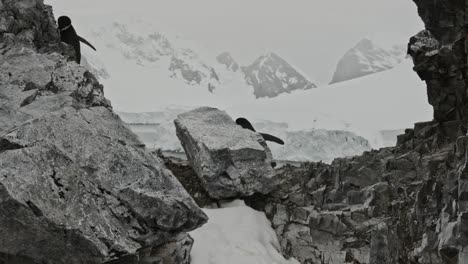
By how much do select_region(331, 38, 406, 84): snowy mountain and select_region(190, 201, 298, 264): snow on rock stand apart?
146214mm

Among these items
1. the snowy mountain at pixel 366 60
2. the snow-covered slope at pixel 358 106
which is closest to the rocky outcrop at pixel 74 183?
the snow-covered slope at pixel 358 106

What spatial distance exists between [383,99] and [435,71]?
189ft

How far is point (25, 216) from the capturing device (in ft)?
23.0

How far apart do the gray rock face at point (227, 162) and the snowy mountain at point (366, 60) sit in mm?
145319

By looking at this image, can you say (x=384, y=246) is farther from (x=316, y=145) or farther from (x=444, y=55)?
(x=316, y=145)

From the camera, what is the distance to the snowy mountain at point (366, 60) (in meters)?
158

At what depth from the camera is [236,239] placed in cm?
1094

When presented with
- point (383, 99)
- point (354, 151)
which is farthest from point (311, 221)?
point (383, 99)

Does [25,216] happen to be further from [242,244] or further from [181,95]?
[181,95]

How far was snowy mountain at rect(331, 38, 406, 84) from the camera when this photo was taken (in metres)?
158

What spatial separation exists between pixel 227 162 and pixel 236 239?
202 cm

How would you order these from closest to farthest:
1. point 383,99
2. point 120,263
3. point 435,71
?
point 120,263
point 435,71
point 383,99

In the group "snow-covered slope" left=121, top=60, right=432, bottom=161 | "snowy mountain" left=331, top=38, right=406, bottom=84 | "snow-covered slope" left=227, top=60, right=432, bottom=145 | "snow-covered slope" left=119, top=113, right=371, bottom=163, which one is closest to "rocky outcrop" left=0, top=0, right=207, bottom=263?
"snow-covered slope" left=119, top=113, right=371, bottom=163

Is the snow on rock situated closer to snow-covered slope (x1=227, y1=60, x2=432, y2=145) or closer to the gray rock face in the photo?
the gray rock face
